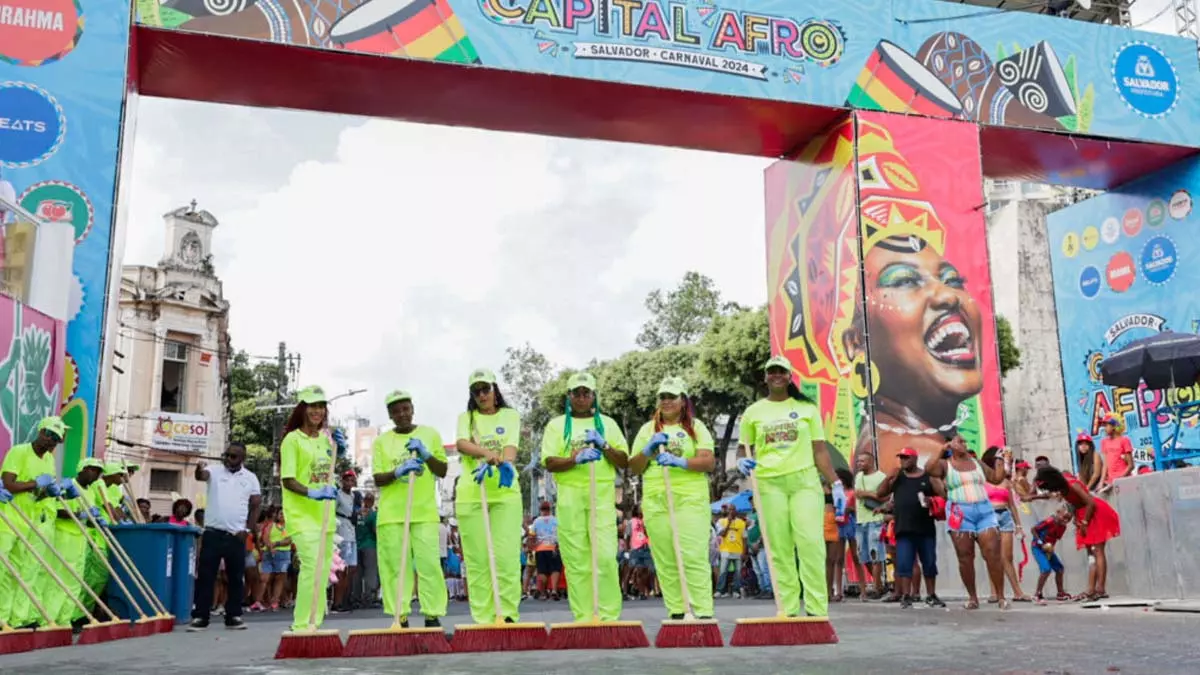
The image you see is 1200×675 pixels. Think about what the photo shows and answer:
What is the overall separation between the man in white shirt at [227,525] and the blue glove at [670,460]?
433cm

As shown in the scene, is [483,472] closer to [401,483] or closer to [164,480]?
[401,483]

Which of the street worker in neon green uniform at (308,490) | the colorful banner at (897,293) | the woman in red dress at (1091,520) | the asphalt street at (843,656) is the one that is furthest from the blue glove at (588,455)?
the colorful banner at (897,293)

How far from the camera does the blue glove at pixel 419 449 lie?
24.3 feet

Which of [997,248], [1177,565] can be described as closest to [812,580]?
[1177,565]

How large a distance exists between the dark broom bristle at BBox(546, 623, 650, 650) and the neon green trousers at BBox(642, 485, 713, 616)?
56 cm

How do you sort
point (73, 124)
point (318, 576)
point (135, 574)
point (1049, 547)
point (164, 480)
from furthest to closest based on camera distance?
point (164, 480), point (73, 124), point (1049, 547), point (135, 574), point (318, 576)

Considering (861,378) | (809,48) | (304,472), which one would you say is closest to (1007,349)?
(861,378)

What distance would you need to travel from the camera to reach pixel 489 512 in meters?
7.75

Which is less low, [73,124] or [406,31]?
[406,31]

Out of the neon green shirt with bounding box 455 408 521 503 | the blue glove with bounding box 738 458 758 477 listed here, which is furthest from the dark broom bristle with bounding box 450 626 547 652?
the blue glove with bounding box 738 458 758 477

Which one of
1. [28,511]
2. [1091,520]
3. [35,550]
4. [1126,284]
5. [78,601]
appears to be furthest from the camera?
[1126,284]

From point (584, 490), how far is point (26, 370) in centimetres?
669

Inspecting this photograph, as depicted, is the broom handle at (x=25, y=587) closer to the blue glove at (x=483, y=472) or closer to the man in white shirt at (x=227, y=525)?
the man in white shirt at (x=227, y=525)

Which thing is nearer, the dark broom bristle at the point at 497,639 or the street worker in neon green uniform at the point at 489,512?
the dark broom bristle at the point at 497,639
